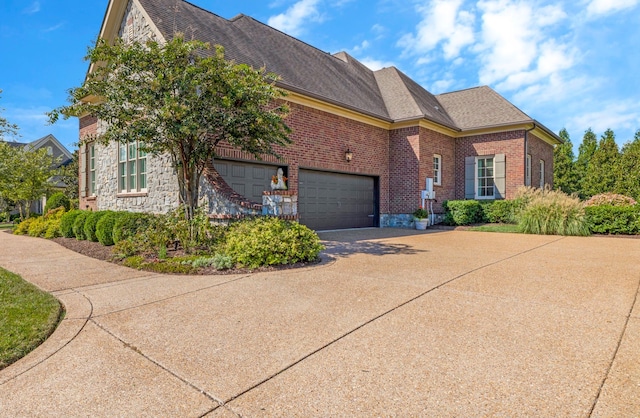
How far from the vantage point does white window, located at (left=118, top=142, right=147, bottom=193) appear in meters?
10.2

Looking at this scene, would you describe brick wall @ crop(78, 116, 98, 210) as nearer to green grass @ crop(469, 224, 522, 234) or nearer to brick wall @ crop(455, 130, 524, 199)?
green grass @ crop(469, 224, 522, 234)

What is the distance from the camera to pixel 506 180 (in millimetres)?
15016

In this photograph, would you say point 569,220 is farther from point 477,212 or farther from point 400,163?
point 400,163

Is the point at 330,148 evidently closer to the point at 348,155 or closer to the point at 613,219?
the point at 348,155

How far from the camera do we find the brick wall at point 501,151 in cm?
1473

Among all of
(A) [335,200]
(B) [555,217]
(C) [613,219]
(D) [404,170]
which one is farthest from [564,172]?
(A) [335,200]

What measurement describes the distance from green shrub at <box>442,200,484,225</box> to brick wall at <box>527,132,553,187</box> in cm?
395

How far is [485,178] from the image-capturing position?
1555cm

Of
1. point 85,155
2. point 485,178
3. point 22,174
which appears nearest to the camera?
point 85,155

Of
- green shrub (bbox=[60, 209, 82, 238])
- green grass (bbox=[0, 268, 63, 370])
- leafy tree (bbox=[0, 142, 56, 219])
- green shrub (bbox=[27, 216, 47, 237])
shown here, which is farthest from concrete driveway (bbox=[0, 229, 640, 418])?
leafy tree (bbox=[0, 142, 56, 219])

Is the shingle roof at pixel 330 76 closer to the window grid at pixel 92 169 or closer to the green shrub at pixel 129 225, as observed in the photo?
the green shrub at pixel 129 225

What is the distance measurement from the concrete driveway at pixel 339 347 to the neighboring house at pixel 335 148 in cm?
361

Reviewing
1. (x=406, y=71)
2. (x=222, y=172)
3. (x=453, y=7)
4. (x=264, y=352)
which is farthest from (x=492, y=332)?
(x=406, y=71)

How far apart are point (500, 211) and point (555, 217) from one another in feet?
8.51
